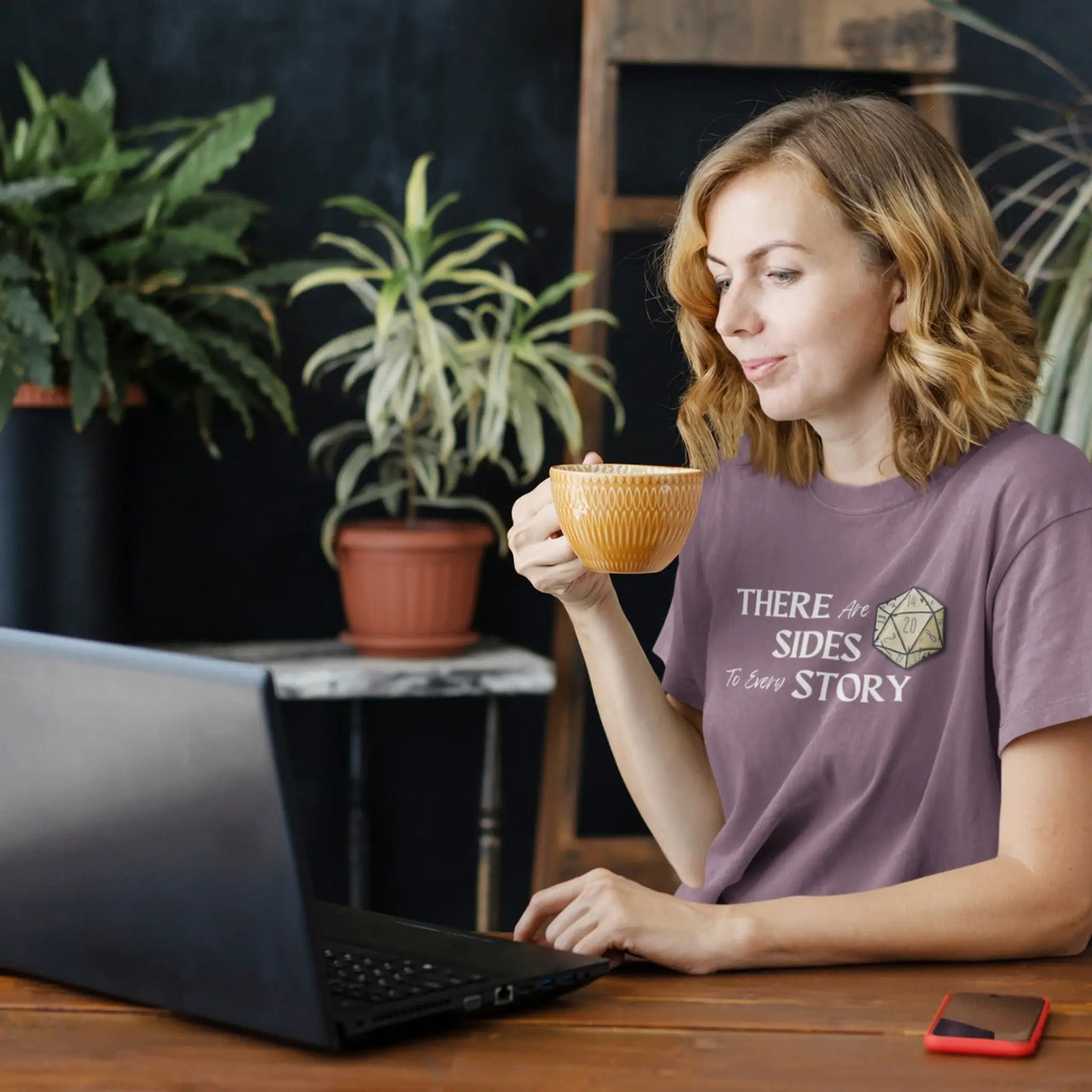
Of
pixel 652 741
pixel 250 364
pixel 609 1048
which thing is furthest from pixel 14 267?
pixel 609 1048

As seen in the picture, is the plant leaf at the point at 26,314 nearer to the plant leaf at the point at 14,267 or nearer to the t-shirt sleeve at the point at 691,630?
the plant leaf at the point at 14,267

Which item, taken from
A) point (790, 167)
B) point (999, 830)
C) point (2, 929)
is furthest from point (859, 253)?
point (2, 929)

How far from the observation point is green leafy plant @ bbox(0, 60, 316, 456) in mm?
2270

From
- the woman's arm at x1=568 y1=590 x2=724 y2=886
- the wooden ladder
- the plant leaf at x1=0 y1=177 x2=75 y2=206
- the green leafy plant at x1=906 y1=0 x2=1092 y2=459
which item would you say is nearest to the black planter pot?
the plant leaf at x1=0 y1=177 x2=75 y2=206

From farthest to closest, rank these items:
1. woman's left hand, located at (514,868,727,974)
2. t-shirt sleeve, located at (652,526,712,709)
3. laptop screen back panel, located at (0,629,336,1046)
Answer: t-shirt sleeve, located at (652,526,712,709)
woman's left hand, located at (514,868,727,974)
laptop screen back panel, located at (0,629,336,1046)

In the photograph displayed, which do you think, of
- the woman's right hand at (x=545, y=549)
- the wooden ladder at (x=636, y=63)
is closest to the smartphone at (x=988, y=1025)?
the woman's right hand at (x=545, y=549)

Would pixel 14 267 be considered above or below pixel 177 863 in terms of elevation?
above

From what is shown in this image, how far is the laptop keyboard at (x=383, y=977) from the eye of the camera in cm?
102

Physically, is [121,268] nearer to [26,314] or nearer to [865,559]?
[26,314]

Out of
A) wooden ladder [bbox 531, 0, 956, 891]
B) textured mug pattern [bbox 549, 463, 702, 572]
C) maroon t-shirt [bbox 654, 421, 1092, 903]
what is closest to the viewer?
textured mug pattern [bbox 549, 463, 702, 572]

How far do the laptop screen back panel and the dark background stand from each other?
1761 mm

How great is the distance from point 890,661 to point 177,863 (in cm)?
80

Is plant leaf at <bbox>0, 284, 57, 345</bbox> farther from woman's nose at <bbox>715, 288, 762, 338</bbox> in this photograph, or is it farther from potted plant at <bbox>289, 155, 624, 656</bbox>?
woman's nose at <bbox>715, 288, 762, 338</bbox>

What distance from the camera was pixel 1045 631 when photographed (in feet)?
4.43
